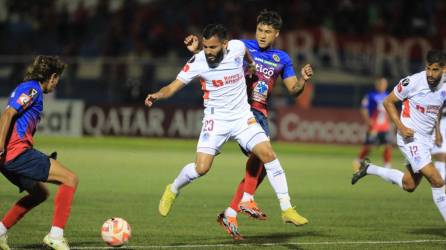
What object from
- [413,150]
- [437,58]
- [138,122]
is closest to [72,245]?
[413,150]

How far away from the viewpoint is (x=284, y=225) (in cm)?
1260

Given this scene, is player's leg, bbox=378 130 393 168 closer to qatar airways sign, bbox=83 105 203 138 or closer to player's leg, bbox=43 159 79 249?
qatar airways sign, bbox=83 105 203 138

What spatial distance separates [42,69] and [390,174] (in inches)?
225

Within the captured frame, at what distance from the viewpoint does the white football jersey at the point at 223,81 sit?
34.8 ft

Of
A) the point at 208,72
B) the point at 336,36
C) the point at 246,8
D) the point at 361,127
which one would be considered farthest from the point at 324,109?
the point at 208,72

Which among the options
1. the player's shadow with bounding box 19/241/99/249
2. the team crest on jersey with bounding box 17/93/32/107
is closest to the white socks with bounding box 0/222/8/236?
the player's shadow with bounding box 19/241/99/249

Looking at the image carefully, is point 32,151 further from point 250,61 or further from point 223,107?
point 250,61

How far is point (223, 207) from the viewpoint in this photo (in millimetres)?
14406

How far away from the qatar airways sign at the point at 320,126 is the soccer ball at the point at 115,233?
19.7 metres

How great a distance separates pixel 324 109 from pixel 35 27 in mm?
12140

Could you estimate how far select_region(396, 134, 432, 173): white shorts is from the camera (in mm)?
11844

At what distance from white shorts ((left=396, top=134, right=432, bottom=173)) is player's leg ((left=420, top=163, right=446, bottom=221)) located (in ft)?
0.31

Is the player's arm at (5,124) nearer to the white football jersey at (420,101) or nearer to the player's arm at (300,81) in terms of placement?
the player's arm at (300,81)

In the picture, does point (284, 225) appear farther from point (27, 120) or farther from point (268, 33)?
point (27, 120)
